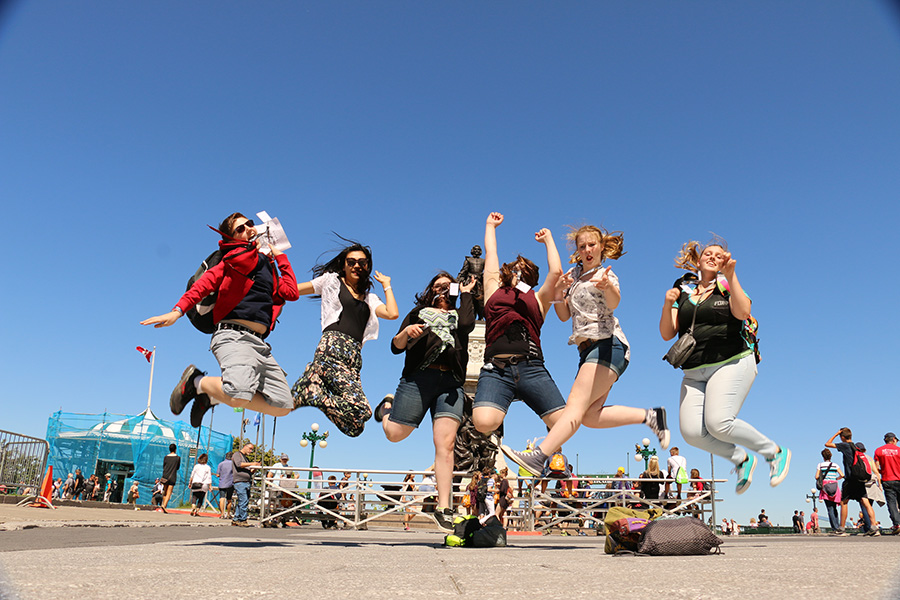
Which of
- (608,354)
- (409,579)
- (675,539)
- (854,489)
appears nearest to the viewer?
(409,579)

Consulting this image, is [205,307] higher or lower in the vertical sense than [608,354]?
higher

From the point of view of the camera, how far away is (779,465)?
5449mm

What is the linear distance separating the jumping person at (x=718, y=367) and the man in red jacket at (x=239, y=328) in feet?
10.8

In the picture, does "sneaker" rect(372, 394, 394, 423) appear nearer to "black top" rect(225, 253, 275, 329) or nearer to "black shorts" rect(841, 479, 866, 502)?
"black top" rect(225, 253, 275, 329)

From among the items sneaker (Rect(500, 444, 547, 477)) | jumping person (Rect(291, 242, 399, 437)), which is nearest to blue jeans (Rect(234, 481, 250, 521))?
jumping person (Rect(291, 242, 399, 437))

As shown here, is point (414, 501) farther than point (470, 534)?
Yes

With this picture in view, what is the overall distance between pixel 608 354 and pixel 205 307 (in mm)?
3204

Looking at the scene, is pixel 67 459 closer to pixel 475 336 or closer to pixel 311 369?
pixel 475 336

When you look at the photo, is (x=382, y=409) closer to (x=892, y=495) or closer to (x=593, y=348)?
(x=593, y=348)

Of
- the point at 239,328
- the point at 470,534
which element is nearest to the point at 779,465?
the point at 470,534

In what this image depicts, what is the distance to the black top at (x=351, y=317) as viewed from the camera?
19.4ft

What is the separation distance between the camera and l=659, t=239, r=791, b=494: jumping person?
5.45 meters

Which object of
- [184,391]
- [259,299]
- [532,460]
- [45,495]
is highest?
[259,299]

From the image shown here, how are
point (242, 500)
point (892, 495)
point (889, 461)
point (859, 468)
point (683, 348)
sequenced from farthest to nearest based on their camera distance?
1. point (242, 500)
2. point (859, 468)
3. point (889, 461)
4. point (892, 495)
5. point (683, 348)
